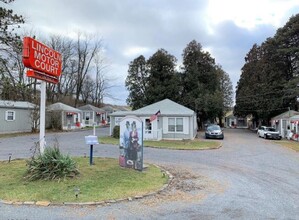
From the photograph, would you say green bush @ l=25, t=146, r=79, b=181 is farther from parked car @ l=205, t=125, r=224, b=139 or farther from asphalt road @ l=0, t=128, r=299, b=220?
parked car @ l=205, t=125, r=224, b=139

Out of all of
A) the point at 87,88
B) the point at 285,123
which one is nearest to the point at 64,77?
the point at 87,88

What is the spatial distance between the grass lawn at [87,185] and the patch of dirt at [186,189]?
425mm

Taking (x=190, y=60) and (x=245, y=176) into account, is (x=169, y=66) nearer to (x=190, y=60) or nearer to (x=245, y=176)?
(x=190, y=60)

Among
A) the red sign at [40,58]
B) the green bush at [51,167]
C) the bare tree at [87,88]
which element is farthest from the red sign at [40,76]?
the bare tree at [87,88]

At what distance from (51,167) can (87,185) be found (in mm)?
1450

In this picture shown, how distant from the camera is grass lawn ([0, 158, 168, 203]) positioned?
6733mm

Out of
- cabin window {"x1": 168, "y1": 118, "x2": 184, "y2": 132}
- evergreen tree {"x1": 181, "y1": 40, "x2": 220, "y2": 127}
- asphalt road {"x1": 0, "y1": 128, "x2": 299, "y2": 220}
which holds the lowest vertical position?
asphalt road {"x1": 0, "y1": 128, "x2": 299, "y2": 220}

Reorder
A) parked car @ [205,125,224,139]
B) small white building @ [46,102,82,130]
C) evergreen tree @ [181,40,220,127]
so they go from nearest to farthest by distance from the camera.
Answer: parked car @ [205,125,224,139] < small white building @ [46,102,82,130] < evergreen tree @ [181,40,220,127]

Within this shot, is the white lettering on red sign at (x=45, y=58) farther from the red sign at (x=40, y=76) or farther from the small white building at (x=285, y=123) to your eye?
the small white building at (x=285, y=123)

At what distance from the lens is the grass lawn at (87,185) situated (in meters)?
6.73

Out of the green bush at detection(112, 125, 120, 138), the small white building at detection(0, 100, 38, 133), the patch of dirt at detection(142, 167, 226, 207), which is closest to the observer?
the patch of dirt at detection(142, 167, 226, 207)

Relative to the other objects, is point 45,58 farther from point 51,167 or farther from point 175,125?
point 175,125

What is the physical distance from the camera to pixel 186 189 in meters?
7.97

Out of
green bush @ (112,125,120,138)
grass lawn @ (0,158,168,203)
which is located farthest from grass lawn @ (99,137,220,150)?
grass lawn @ (0,158,168,203)
